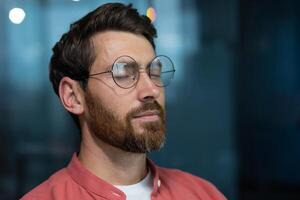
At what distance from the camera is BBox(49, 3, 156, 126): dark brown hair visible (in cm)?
155

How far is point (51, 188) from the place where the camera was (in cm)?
146

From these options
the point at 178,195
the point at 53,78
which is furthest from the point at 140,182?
the point at 53,78

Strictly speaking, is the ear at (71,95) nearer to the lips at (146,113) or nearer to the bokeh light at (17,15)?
the lips at (146,113)

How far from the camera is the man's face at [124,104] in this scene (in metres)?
1.44

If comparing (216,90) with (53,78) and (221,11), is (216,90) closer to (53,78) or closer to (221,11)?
(221,11)

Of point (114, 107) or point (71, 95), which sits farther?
point (71, 95)

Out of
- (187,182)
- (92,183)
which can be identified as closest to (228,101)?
(187,182)

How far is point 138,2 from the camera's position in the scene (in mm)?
2727

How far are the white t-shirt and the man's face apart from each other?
0.41 feet

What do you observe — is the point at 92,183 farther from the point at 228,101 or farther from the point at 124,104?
the point at 228,101

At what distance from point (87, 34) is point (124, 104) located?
11.1 inches

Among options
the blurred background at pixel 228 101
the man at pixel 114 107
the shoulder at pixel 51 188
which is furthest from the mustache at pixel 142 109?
the blurred background at pixel 228 101

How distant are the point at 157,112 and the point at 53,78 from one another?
0.41 meters

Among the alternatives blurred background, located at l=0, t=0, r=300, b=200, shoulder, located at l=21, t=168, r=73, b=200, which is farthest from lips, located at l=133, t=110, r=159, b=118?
blurred background, located at l=0, t=0, r=300, b=200
